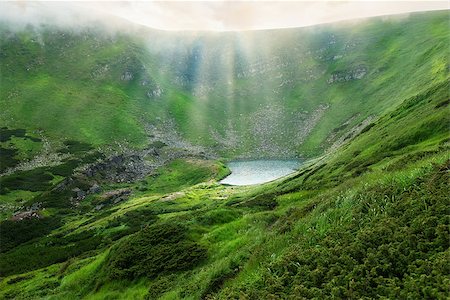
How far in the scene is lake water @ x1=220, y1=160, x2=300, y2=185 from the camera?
142125mm

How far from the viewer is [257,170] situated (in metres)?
166

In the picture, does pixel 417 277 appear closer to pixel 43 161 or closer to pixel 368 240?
pixel 368 240

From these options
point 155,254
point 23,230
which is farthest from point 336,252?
point 23,230

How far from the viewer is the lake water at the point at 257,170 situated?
466ft

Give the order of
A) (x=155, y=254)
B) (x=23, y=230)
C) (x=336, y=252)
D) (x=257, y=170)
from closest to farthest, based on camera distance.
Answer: (x=336, y=252) < (x=155, y=254) < (x=23, y=230) < (x=257, y=170)

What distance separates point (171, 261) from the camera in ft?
94.1

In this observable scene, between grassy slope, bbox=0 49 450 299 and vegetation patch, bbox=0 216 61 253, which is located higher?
grassy slope, bbox=0 49 450 299

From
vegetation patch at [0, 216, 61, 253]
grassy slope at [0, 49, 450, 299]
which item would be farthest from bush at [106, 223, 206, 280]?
vegetation patch at [0, 216, 61, 253]

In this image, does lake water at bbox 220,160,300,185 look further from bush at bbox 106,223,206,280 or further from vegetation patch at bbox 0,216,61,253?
bush at bbox 106,223,206,280

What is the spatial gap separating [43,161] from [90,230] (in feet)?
289

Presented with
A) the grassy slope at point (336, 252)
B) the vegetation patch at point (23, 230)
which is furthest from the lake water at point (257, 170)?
the grassy slope at point (336, 252)

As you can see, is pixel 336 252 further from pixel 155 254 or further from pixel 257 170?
pixel 257 170

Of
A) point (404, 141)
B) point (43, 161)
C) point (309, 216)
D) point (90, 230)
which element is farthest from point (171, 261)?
point (43, 161)

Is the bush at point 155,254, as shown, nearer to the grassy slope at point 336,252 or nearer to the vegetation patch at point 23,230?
the grassy slope at point 336,252
